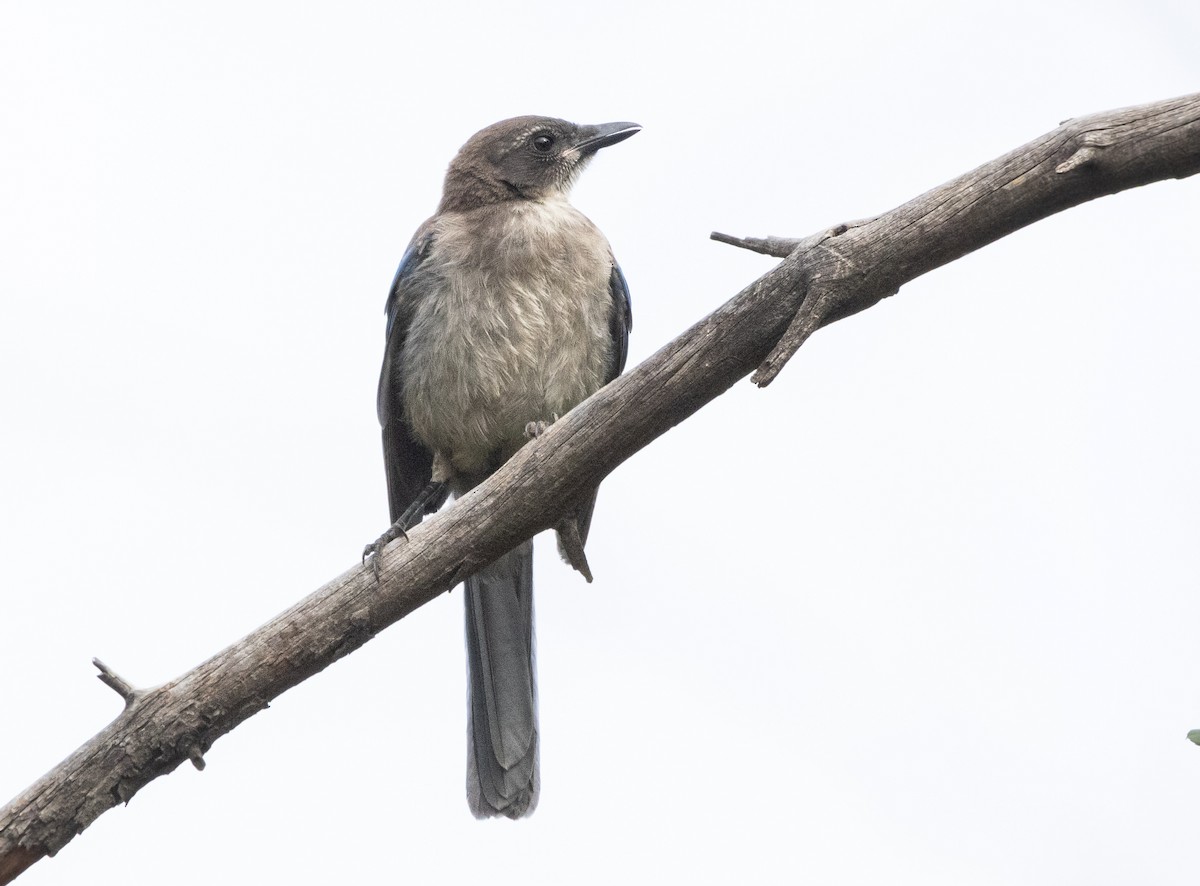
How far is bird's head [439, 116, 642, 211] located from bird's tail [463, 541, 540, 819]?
1.90 metres

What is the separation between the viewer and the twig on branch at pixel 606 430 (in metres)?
4.12

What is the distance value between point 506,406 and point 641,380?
81.5 inches

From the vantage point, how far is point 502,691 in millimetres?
6969

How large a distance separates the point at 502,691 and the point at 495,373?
159 cm

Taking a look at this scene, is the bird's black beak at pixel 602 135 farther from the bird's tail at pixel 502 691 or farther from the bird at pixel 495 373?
the bird's tail at pixel 502 691

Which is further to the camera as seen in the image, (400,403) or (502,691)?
(400,403)

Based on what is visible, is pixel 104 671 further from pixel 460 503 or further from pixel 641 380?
pixel 641 380

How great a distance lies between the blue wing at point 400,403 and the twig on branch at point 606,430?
207 centimetres

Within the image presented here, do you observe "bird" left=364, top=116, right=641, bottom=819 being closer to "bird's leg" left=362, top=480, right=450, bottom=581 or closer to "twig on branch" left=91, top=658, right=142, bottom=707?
"bird's leg" left=362, top=480, right=450, bottom=581

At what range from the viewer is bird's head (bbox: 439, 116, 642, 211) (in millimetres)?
7570

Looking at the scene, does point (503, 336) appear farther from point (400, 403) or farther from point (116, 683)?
point (116, 683)

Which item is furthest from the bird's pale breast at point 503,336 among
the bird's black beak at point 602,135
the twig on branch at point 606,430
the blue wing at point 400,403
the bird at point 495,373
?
the twig on branch at point 606,430

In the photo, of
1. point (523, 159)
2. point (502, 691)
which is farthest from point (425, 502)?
point (523, 159)

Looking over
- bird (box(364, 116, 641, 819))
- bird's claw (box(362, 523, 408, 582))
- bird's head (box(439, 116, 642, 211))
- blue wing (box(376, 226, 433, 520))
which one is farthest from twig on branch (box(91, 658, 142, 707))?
bird's head (box(439, 116, 642, 211))
